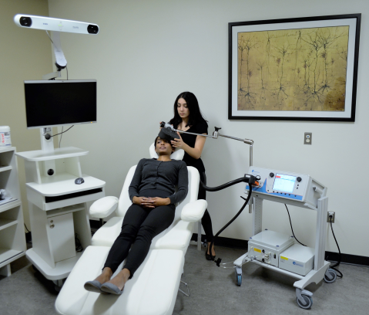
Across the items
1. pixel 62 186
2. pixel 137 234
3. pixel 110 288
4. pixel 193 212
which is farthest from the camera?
pixel 62 186

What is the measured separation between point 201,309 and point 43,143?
1.66 m

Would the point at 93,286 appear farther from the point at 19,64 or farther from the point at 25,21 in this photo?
the point at 19,64

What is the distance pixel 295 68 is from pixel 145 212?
63.0 inches

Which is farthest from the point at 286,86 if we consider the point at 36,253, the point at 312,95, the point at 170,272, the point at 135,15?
the point at 36,253

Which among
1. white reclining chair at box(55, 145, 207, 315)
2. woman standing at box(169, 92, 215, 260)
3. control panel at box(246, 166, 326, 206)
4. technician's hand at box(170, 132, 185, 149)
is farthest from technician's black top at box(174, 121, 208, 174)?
white reclining chair at box(55, 145, 207, 315)

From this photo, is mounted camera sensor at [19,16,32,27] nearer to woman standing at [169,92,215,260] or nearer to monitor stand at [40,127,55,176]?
monitor stand at [40,127,55,176]

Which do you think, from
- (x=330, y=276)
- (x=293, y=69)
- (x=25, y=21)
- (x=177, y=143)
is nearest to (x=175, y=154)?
(x=177, y=143)

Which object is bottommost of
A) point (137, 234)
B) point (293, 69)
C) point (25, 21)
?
point (137, 234)

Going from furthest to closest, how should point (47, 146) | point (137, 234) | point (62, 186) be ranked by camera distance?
point (47, 146), point (62, 186), point (137, 234)

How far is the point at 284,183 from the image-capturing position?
2402 mm

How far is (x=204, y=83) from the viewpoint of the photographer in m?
3.03

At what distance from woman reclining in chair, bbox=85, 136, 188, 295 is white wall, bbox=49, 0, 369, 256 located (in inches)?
28.4

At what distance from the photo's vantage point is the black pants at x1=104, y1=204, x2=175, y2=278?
184 cm

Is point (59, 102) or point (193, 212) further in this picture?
point (59, 102)
